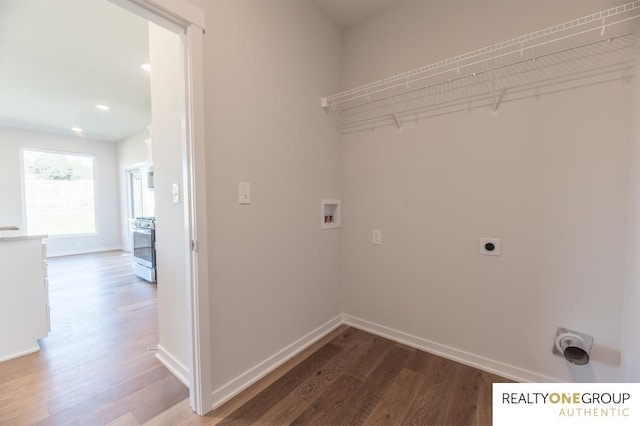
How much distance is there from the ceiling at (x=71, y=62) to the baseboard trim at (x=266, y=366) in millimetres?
2900

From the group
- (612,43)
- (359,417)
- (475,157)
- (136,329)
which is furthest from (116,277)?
(612,43)

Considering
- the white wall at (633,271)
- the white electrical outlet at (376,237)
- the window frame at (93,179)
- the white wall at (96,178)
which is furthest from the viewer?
the window frame at (93,179)

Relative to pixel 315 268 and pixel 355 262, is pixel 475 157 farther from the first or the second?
pixel 315 268

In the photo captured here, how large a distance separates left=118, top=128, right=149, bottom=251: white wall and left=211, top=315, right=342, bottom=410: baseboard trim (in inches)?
216

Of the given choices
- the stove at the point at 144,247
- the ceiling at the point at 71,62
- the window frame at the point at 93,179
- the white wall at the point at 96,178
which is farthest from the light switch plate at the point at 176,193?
the white wall at the point at 96,178

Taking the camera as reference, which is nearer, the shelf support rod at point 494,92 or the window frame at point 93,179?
the shelf support rod at point 494,92

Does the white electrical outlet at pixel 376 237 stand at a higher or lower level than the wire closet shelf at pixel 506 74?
lower

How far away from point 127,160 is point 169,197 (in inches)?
234

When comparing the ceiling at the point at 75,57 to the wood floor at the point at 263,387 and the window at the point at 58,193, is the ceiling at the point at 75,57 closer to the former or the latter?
the window at the point at 58,193

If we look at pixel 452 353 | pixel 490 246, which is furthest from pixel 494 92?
pixel 452 353

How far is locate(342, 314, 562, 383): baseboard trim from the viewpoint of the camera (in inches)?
67.5

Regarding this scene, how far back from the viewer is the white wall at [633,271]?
1.22m

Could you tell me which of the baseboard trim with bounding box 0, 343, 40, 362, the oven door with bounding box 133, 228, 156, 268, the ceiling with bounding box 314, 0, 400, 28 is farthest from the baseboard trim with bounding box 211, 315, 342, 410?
the oven door with bounding box 133, 228, 156, 268

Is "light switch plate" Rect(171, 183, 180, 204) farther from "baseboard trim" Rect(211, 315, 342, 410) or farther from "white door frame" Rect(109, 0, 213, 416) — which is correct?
"baseboard trim" Rect(211, 315, 342, 410)
